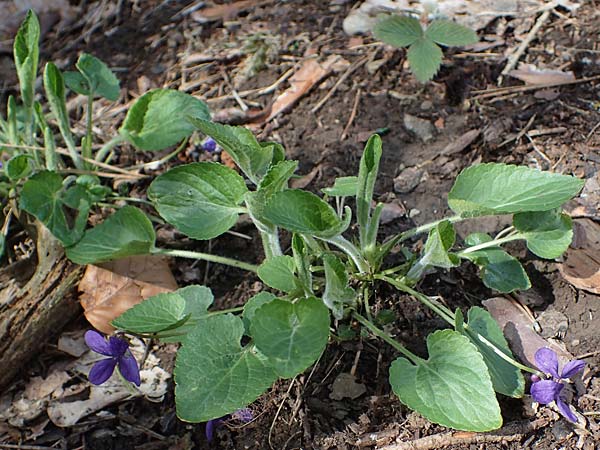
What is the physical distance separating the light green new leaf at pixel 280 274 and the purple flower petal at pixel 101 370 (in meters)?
0.47

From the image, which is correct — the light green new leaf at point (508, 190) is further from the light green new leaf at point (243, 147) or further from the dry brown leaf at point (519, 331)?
the light green new leaf at point (243, 147)

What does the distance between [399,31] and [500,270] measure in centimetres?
116

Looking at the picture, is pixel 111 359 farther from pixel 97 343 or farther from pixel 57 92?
pixel 57 92

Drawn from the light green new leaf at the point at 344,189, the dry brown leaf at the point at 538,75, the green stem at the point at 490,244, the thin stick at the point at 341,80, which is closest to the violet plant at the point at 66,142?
the thin stick at the point at 341,80

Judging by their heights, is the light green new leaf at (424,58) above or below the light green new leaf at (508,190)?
below

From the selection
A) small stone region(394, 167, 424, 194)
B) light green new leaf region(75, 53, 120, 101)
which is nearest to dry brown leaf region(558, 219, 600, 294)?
small stone region(394, 167, 424, 194)

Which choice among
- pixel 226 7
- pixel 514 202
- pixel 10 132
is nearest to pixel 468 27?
pixel 226 7

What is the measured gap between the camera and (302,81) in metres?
2.83

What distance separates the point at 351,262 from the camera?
2.03 metres

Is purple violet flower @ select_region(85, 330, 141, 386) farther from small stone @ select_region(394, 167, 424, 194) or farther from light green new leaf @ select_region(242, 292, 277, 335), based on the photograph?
small stone @ select_region(394, 167, 424, 194)

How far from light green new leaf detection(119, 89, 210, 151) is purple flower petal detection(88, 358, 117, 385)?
2.54 feet

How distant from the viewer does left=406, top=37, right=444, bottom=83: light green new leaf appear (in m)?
2.60

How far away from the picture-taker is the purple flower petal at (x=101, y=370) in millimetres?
1861

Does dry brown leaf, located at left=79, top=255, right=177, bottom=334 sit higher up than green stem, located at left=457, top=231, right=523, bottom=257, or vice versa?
green stem, located at left=457, top=231, right=523, bottom=257
